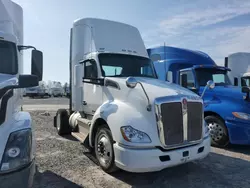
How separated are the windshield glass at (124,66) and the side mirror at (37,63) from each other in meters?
1.64

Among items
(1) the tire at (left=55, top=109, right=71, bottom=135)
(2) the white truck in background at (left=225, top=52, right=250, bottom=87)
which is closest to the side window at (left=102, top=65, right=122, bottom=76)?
(1) the tire at (left=55, top=109, right=71, bottom=135)

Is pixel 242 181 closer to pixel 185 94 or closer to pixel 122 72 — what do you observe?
pixel 185 94

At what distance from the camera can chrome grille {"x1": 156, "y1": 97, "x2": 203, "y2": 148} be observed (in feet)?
13.0

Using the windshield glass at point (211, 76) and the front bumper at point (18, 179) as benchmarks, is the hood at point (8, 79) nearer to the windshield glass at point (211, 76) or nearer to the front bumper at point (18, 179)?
the front bumper at point (18, 179)

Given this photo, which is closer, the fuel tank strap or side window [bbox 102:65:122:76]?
the fuel tank strap

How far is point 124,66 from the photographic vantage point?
576 centimetres

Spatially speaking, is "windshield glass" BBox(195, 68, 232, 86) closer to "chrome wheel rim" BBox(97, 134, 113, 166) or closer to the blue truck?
the blue truck

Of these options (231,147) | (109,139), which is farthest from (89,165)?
(231,147)

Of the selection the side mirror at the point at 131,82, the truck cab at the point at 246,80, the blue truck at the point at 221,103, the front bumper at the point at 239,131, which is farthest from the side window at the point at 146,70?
the truck cab at the point at 246,80

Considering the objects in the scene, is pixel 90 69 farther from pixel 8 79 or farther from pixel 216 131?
pixel 216 131

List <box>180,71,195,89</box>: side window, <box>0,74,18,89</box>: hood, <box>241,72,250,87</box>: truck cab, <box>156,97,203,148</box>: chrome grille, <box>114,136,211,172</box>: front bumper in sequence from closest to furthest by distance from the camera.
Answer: <box>0,74,18,89</box>: hood < <box>114,136,211,172</box>: front bumper < <box>156,97,203,148</box>: chrome grille < <box>180,71,195,89</box>: side window < <box>241,72,250,87</box>: truck cab

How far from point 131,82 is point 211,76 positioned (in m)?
4.57

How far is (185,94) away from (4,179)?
10.7ft

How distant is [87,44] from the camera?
6344 millimetres
